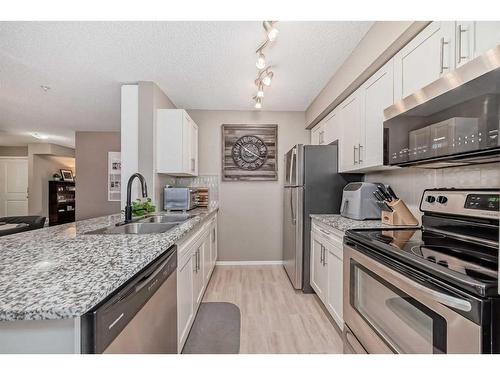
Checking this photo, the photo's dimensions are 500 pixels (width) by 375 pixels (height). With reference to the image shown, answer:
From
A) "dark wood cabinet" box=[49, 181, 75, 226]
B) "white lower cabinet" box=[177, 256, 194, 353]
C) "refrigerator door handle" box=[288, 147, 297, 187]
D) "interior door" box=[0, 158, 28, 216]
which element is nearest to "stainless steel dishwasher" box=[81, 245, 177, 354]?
"white lower cabinet" box=[177, 256, 194, 353]

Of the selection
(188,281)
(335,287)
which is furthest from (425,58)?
(188,281)

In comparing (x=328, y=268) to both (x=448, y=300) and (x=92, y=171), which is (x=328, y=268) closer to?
(x=448, y=300)

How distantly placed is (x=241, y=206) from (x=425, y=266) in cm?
302

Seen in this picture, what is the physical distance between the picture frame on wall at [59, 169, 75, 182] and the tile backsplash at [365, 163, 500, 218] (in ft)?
26.9

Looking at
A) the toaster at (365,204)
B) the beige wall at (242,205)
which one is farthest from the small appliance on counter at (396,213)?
the beige wall at (242,205)

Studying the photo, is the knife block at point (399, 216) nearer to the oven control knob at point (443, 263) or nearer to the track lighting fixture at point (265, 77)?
the oven control knob at point (443, 263)

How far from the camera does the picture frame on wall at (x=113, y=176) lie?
5352 mm

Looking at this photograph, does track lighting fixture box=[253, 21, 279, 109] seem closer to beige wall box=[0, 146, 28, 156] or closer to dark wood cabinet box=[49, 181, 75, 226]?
dark wood cabinet box=[49, 181, 75, 226]

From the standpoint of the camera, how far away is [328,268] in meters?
2.18

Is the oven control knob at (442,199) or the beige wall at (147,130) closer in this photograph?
the oven control knob at (442,199)

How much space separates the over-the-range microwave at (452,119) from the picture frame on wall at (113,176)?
5.25 meters

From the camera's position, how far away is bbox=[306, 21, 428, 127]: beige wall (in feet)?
5.26
